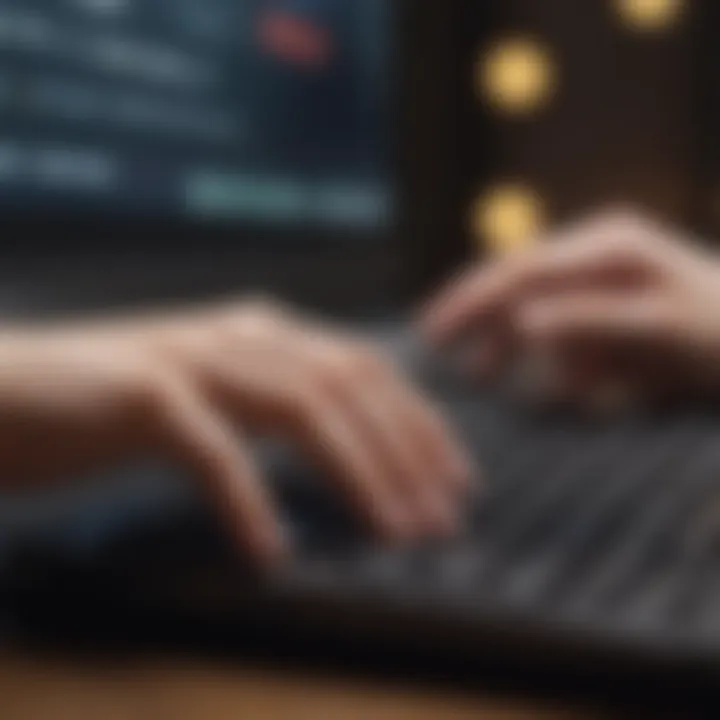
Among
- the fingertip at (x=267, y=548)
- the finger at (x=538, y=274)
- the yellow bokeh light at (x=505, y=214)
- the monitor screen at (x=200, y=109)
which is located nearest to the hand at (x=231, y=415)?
the fingertip at (x=267, y=548)

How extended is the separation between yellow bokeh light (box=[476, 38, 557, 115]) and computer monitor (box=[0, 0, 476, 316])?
0.38 meters

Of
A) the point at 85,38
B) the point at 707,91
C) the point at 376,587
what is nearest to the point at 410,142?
the point at 707,91

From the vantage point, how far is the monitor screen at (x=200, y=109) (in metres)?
0.71

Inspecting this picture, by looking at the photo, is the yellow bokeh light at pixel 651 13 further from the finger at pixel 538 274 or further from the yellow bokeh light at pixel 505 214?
the finger at pixel 538 274

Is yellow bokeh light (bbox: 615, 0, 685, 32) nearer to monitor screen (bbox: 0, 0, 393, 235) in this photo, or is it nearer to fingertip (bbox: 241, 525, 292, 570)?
monitor screen (bbox: 0, 0, 393, 235)

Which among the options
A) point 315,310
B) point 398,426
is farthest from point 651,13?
point 398,426

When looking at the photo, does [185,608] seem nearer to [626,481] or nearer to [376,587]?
[376,587]

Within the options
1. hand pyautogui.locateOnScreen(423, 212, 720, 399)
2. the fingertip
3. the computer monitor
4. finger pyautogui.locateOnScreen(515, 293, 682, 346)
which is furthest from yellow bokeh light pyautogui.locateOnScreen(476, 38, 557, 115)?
the fingertip

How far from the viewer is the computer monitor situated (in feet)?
2.33

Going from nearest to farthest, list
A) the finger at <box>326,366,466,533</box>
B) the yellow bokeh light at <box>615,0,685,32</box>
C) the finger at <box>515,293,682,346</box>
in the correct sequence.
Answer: the finger at <box>326,366,466,533</box> < the finger at <box>515,293,682,346</box> < the yellow bokeh light at <box>615,0,685,32</box>

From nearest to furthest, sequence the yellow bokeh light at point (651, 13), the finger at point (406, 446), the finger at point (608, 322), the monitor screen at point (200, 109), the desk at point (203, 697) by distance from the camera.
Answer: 1. the desk at point (203, 697)
2. the finger at point (406, 446)
3. the finger at point (608, 322)
4. the monitor screen at point (200, 109)
5. the yellow bokeh light at point (651, 13)

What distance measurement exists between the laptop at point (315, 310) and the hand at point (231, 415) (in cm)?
1

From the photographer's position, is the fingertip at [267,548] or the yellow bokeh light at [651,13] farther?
the yellow bokeh light at [651,13]

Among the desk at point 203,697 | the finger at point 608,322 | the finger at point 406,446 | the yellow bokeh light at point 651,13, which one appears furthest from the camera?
the yellow bokeh light at point 651,13
